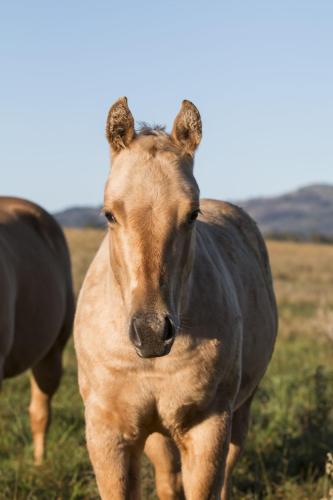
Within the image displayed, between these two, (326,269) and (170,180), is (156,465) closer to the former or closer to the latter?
(170,180)

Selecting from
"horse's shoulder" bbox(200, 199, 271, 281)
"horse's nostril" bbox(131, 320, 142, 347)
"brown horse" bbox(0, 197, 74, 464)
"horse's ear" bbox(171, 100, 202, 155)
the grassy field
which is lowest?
the grassy field

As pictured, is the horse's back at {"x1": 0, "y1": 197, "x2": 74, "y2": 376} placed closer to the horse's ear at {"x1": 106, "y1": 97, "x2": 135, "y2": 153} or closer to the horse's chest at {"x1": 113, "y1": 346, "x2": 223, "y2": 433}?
the horse's chest at {"x1": 113, "y1": 346, "x2": 223, "y2": 433}

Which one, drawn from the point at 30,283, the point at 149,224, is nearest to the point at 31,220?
the point at 30,283

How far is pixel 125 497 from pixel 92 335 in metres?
0.77

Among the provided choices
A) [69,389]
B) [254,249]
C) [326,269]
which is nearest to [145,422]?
[254,249]

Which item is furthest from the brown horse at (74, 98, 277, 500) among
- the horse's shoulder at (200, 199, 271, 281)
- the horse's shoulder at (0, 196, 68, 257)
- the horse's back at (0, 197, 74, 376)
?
the horse's shoulder at (0, 196, 68, 257)

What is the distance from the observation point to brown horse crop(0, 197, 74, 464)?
19.3 ft

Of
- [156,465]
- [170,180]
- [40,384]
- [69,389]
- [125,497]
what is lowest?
[69,389]

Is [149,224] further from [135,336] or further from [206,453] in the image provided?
[206,453]

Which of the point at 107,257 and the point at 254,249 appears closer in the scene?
the point at 107,257

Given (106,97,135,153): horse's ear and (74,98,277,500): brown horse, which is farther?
(106,97,135,153): horse's ear

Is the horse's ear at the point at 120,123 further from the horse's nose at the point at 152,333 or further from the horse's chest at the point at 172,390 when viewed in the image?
the horse's chest at the point at 172,390

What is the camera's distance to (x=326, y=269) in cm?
3522

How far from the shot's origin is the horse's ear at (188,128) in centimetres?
347
